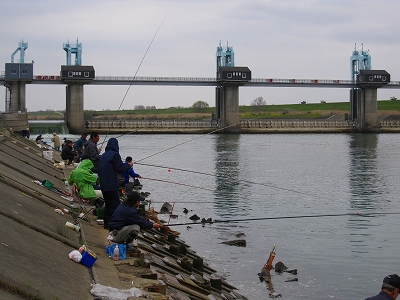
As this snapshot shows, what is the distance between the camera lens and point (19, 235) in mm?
9328

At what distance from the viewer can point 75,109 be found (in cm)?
9019

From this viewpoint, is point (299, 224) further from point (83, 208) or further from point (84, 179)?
point (84, 179)

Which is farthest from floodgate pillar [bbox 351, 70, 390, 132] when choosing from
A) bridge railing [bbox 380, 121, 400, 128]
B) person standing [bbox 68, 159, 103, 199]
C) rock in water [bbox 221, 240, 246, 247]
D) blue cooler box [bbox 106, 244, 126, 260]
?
blue cooler box [bbox 106, 244, 126, 260]

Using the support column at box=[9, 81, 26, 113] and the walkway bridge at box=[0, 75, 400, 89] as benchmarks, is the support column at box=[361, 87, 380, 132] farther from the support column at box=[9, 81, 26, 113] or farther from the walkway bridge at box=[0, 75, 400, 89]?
the support column at box=[9, 81, 26, 113]

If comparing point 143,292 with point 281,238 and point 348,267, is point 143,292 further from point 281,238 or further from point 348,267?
point 281,238

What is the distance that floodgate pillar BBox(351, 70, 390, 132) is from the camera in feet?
334

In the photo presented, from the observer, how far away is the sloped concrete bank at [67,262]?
25.2 feet

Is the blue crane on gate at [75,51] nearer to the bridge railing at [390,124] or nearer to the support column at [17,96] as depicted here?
the support column at [17,96]

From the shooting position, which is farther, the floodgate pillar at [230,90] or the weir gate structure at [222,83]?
the floodgate pillar at [230,90]

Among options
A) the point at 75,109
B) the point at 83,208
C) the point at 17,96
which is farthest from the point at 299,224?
the point at 17,96

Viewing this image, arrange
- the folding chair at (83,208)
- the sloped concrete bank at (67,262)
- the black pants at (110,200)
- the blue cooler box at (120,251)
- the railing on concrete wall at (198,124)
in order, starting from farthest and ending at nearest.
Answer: the railing on concrete wall at (198,124) → the folding chair at (83,208) → the black pants at (110,200) → the blue cooler box at (120,251) → the sloped concrete bank at (67,262)

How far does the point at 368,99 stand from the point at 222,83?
2476 cm

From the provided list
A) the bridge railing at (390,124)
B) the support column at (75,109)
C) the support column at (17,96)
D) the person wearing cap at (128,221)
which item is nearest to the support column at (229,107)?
the support column at (75,109)

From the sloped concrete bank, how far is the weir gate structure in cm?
7237
